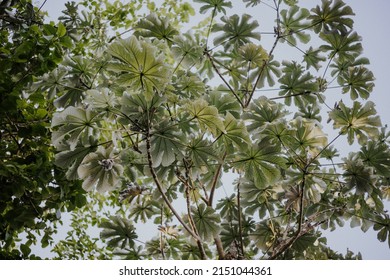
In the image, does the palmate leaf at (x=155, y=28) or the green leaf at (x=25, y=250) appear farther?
the palmate leaf at (x=155, y=28)

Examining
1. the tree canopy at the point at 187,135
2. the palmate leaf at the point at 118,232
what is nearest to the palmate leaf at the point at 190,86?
the tree canopy at the point at 187,135

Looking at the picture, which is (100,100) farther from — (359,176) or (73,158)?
(359,176)

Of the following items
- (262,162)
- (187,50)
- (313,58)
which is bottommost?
(262,162)

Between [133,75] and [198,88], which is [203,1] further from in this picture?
[133,75]

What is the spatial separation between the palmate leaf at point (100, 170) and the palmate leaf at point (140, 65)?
336 millimetres

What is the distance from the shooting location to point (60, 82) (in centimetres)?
209

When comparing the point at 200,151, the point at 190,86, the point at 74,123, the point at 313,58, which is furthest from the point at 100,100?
the point at 313,58

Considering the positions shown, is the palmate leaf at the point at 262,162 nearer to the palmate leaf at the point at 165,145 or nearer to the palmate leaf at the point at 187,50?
the palmate leaf at the point at 165,145

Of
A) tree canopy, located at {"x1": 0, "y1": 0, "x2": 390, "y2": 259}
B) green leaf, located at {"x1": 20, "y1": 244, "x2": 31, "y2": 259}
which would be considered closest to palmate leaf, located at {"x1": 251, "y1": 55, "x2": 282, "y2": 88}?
tree canopy, located at {"x1": 0, "y1": 0, "x2": 390, "y2": 259}

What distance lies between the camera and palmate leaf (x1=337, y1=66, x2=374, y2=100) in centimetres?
234

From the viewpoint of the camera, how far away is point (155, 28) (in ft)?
7.23

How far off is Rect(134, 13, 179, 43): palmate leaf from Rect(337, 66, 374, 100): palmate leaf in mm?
1254

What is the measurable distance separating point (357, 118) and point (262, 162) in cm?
61

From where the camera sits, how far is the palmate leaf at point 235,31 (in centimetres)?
233
